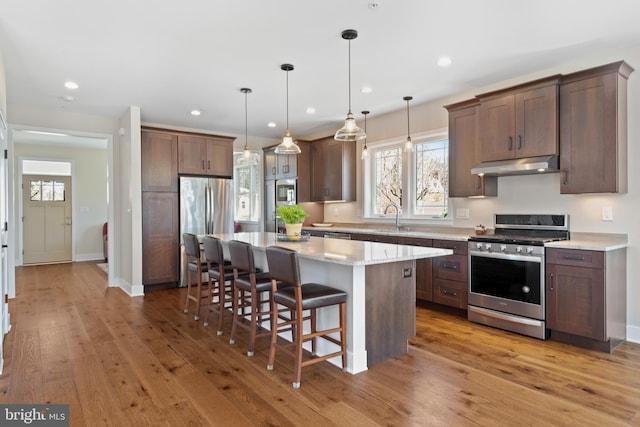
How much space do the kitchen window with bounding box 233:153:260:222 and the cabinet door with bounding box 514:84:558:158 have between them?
15.9 ft

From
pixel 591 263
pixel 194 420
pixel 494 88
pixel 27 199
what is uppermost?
pixel 494 88

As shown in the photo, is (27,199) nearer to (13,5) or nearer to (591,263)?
(13,5)

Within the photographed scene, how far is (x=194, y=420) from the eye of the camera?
2.12 metres

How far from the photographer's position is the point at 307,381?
8.43 ft

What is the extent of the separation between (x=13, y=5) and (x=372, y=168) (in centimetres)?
445

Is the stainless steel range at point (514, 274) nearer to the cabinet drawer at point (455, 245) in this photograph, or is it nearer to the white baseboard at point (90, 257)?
the cabinet drawer at point (455, 245)

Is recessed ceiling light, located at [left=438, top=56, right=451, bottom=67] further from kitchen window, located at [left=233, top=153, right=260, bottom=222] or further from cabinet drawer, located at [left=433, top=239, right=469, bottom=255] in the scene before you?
kitchen window, located at [left=233, top=153, right=260, bottom=222]

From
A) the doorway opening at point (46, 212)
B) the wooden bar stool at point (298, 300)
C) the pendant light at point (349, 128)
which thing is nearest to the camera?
the wooden bar stool at point (298, 300)

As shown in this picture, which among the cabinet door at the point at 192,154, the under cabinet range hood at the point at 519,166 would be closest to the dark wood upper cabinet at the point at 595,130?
the under cabinet range hood at the point at 519,166

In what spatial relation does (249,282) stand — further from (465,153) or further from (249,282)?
(465,153)

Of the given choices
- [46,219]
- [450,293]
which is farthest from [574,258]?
[46,219]

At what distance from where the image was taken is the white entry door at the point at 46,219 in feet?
26.2

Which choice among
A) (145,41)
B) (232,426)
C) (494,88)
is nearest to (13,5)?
(145,41)

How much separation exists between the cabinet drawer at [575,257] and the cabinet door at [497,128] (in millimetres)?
1032
